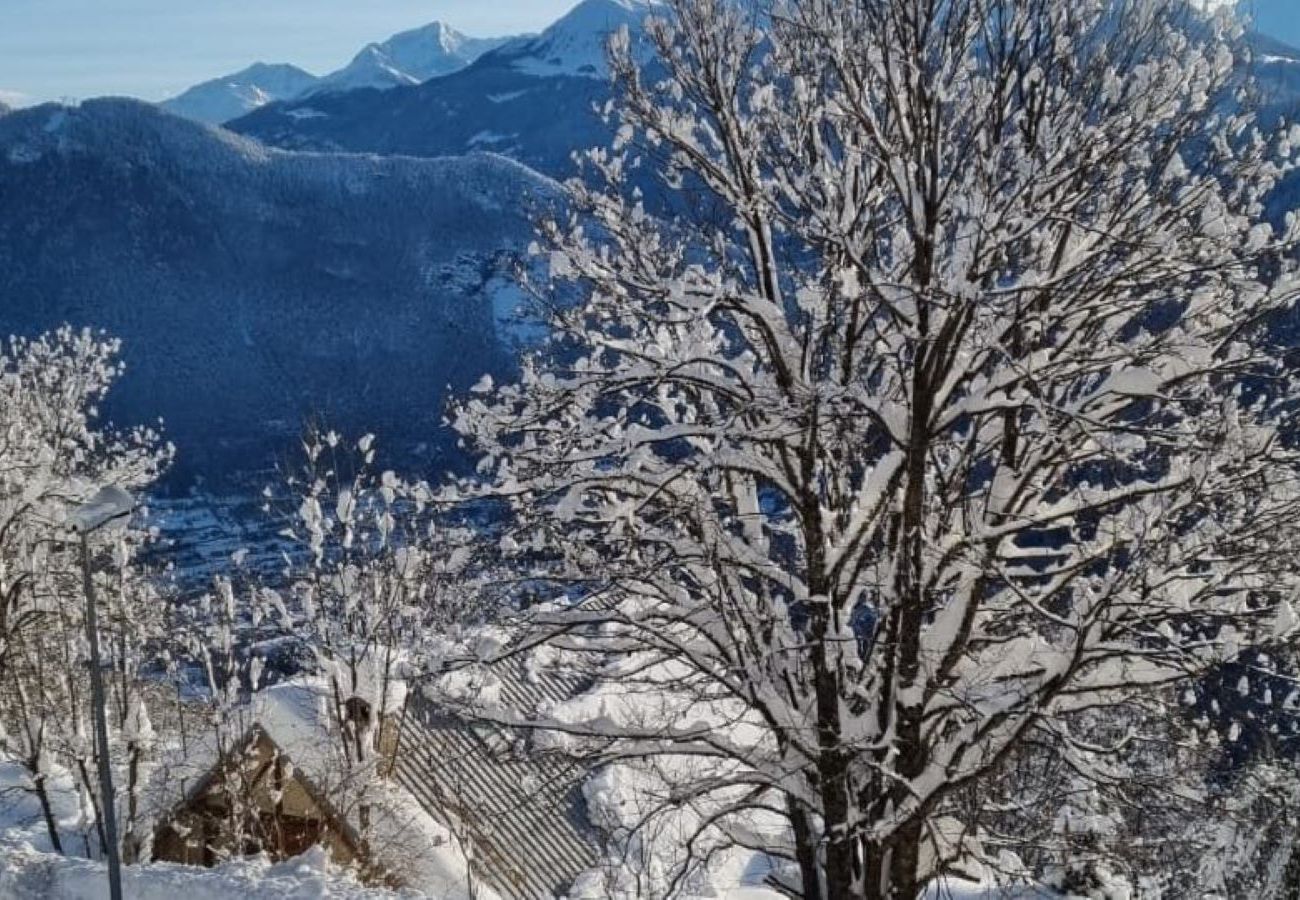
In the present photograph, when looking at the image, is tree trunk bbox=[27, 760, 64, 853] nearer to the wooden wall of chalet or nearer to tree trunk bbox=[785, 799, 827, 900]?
the wooden wall of chalet

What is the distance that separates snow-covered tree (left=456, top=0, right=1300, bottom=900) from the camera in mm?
7086

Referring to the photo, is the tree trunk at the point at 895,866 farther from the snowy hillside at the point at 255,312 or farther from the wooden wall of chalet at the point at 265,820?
the snowy hillside at the point at 255,312

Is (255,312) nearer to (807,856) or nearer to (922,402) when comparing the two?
(807,856)

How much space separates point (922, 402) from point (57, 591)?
1512 centimetres

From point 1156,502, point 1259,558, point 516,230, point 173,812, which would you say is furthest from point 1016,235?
point 516,230

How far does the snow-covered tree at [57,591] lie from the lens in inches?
632

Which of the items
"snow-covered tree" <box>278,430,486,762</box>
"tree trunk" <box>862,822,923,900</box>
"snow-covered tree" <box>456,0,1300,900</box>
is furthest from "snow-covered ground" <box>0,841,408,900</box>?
"tree trunk" <box>862,822,923,900</box>

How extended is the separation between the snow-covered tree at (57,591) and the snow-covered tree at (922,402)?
31.3ft

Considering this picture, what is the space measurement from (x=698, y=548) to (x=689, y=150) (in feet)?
9.64

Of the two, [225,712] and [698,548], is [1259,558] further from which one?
[225,712]

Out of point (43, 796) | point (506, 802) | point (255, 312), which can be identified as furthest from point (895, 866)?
point (255, 312)

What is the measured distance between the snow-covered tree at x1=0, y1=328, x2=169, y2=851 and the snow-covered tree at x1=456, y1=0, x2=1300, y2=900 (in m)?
9.54

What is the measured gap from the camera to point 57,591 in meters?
17.5

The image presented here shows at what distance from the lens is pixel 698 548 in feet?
26.2
